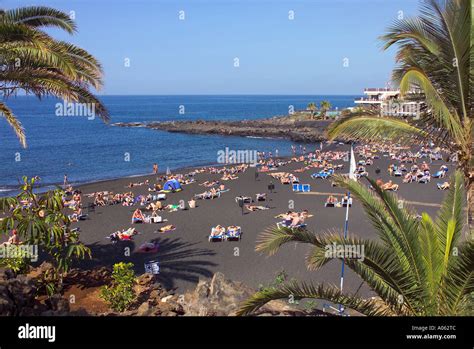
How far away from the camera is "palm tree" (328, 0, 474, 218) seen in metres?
6.97

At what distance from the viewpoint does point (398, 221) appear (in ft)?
18.7

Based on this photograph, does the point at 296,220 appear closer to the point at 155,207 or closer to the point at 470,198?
the point at 155,207

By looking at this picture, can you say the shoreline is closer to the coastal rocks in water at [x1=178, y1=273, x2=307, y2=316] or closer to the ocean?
the ocean

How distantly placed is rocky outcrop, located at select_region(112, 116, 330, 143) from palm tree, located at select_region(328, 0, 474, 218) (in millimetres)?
55392

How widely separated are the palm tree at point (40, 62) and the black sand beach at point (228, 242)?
Result: 6.30 m

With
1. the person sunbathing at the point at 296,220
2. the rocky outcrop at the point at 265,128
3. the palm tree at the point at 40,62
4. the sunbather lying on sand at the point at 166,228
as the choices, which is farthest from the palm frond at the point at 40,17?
the rocky outcrop at the point at 265,128

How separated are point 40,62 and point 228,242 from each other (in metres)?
10.2

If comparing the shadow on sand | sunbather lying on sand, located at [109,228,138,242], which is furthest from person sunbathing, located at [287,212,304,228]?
sunbather lying on sand, located at [109,228,138,242]

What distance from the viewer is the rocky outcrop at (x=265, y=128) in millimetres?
68750
